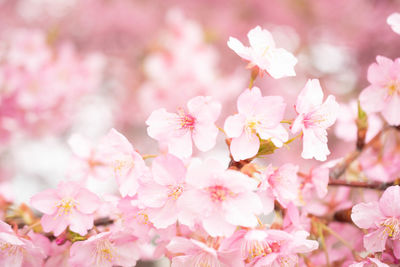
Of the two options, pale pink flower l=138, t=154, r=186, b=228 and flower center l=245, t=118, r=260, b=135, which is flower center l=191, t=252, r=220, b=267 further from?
flower center l=245, t=118, r=260, b=135

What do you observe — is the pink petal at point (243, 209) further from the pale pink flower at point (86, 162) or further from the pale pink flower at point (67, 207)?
the pale pink flower at point (86, 162)

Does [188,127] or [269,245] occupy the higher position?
[188,127]

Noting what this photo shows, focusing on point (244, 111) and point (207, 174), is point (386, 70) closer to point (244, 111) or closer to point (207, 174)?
point (244, 111)

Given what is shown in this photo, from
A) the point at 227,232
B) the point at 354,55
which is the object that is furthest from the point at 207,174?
the point at 354,55

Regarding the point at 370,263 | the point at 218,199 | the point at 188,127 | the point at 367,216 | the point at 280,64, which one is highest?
the point at 280,64

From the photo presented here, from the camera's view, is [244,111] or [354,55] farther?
[354,55]

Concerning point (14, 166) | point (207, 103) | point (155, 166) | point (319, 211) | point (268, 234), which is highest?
point (207, 103)

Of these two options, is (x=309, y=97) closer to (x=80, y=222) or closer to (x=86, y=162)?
(x=80, y=222)

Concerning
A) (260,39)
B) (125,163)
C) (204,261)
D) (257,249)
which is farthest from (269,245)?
(260,39)
